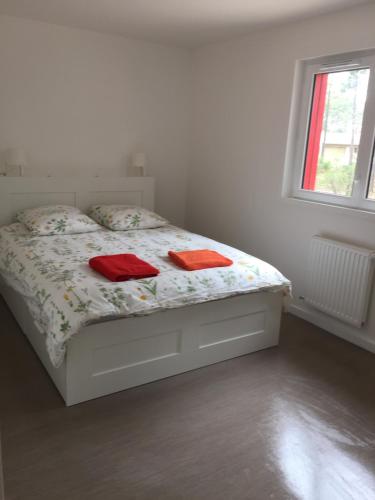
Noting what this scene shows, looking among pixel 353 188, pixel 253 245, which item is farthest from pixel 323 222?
pixel 253 245

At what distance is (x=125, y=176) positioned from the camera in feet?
14.2

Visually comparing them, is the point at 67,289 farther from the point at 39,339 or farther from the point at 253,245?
the point at 253,245

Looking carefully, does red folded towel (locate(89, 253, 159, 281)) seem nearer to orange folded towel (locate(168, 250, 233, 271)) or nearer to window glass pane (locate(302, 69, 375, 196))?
orange folded towel (locate(168, 250, 233, 271))

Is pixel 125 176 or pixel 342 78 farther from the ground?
pixel 342 78

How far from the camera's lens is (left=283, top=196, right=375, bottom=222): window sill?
9.77 ft

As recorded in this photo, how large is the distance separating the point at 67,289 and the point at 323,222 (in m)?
2.01

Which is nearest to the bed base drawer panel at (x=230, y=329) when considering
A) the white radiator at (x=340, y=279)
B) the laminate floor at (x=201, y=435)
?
the laminate floor at (x=201, y=435)

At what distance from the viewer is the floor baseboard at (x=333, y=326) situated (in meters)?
3.06

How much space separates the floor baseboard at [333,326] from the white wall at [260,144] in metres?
0.01

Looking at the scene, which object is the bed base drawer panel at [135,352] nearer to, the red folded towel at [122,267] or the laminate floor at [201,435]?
the laminate floor at [201,435]

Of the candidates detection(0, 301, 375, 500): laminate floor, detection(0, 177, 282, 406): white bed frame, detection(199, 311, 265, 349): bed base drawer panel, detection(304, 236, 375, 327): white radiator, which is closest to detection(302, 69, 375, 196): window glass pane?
detection(304, 236, 375, 327): white radiator

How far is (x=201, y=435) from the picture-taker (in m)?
2.09

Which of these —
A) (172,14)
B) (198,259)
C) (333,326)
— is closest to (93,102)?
(172,14)

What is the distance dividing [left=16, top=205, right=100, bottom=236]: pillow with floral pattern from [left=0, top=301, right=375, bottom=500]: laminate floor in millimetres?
960
